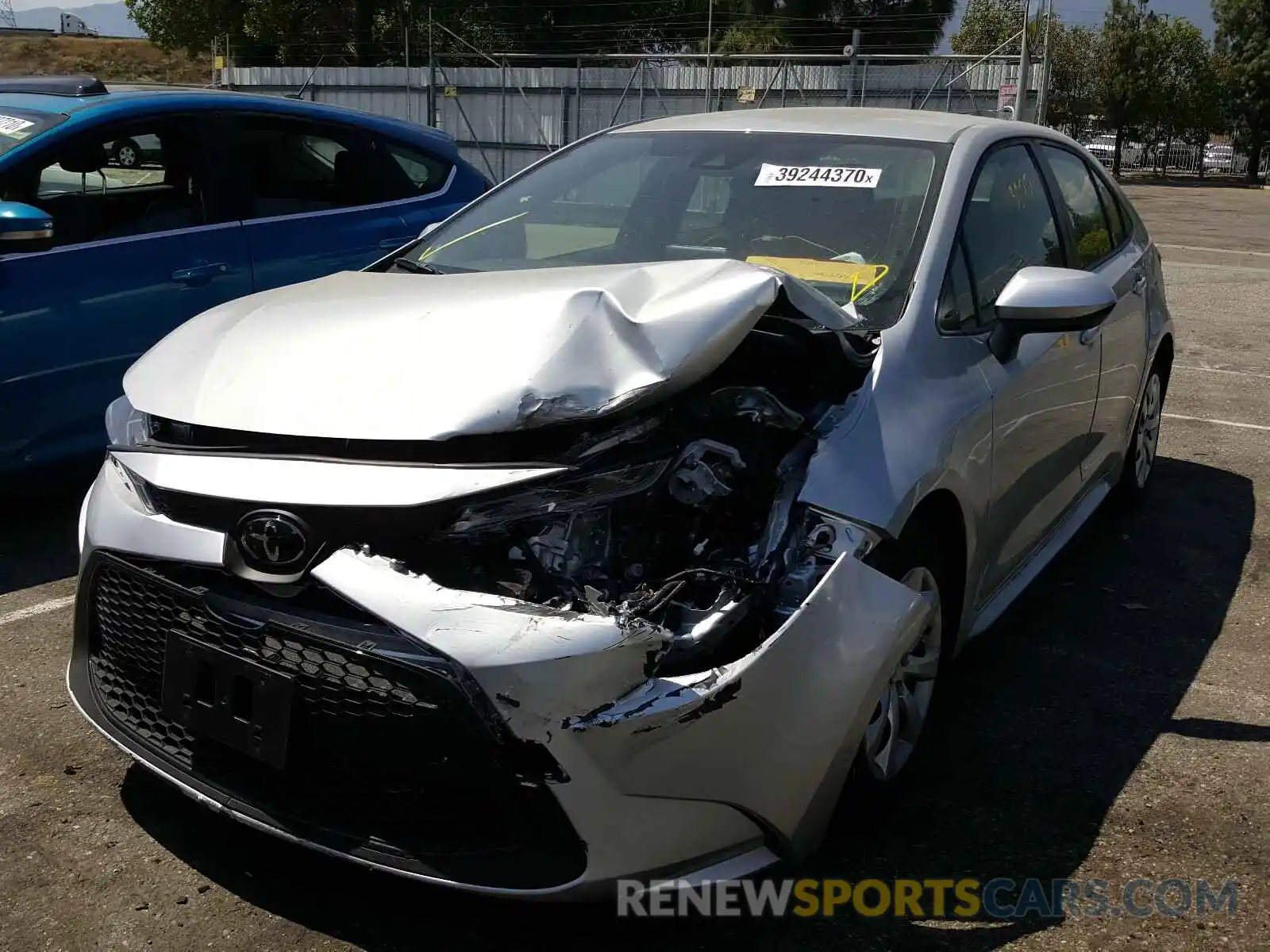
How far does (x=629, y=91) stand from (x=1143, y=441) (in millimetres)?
18606

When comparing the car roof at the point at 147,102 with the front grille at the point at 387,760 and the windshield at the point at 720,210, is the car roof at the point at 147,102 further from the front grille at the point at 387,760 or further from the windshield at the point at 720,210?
the front grille at the point at 387,760

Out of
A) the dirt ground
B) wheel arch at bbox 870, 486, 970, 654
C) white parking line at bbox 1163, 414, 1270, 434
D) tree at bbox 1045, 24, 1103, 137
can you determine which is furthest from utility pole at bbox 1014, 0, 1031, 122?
tree at bbox 1045, 24, 1103, 137

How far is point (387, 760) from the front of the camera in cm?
217

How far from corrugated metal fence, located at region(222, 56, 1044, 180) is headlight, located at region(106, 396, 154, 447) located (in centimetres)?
1774

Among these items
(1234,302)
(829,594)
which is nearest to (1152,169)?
(1234,302)

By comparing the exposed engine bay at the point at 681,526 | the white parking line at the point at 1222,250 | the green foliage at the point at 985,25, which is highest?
the green foliage at the point at 985,25

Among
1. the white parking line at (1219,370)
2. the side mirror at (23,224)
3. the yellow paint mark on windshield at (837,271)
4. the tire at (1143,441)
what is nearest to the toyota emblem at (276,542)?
the yellow paint mark on windshield at (837,271)

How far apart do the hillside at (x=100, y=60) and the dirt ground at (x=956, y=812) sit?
5178cm

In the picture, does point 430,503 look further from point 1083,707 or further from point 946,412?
point 1083,707

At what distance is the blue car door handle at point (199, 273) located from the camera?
189 inches

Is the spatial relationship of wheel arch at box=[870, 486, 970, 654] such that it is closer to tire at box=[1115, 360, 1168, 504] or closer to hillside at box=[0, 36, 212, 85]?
tire at box=[1115, 360, 1168, 504]

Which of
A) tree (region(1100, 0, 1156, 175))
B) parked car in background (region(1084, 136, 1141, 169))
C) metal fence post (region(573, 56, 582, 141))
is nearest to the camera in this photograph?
metal fence post (region(573, 56, 582, 141))

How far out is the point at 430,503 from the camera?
2.14 m

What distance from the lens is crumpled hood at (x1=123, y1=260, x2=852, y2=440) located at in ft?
7.52
